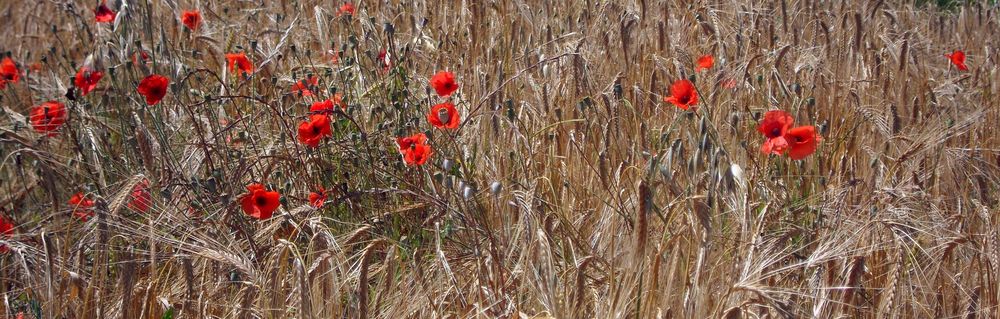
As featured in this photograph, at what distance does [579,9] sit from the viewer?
340 cm

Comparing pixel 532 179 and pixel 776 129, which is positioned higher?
pixel 776 129

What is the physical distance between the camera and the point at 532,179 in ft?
7.96

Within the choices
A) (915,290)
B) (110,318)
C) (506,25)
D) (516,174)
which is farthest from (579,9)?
(110,318)

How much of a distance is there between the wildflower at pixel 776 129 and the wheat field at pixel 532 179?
0.27 feet

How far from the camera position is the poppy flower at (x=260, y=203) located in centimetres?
206

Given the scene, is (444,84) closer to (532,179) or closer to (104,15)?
(532,179)

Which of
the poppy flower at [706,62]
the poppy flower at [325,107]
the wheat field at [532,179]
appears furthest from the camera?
the poppy flower at [706,62]

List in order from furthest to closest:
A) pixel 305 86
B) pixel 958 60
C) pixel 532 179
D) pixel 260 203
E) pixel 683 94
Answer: pixel 958 60
pixel 305 86
pixel 532 179
pixel 683 94
pixel 260 203

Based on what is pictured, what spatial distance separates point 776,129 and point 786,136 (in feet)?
0.15

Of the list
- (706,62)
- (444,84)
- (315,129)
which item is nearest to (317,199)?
(315,129)

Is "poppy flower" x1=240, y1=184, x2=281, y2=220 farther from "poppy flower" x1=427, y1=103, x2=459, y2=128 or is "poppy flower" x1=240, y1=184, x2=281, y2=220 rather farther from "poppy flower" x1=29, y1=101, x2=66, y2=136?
"poppy flower" x1=29, y1=101, x2=66, y2=136

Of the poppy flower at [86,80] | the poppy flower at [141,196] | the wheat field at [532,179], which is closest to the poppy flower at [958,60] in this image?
the wheat field at [532,179]

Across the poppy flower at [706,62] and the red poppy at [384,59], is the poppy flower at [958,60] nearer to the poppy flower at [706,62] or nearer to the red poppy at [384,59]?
the poppy flower at [706,62]

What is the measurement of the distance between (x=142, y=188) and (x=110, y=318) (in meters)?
0.28
